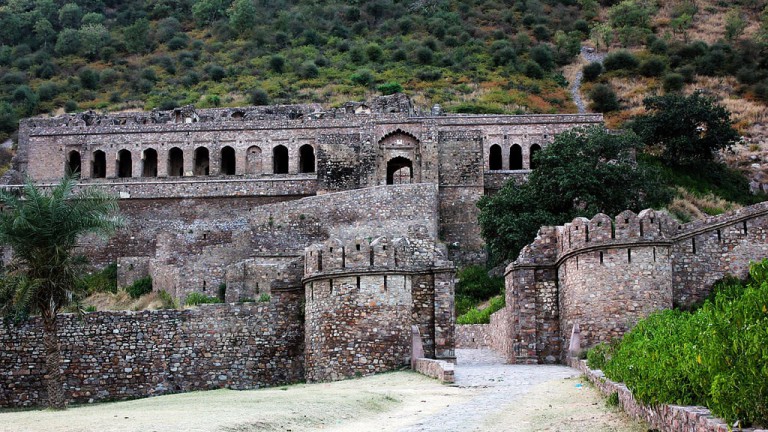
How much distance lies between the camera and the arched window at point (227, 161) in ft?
192

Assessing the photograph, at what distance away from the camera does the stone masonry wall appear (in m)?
26.1

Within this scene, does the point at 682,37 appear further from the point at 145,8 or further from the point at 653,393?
the point at 653,393

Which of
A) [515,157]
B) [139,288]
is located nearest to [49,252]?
[139,288]

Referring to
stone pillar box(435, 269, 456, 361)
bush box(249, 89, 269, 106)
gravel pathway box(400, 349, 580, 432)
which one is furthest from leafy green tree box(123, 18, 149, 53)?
stone pillar box(435, 269, 456, 361)

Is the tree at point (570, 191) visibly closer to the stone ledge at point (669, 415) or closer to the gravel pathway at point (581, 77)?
the stone ledge at point (669, 415)

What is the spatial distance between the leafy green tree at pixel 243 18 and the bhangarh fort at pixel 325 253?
56.1 metres

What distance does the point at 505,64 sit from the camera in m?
96.5

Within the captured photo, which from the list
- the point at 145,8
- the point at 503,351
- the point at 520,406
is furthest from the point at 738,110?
the point at 145,8

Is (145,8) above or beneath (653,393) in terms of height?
above

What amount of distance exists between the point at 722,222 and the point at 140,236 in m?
31.3

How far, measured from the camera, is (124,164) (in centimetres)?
5978

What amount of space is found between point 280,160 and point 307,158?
5.28 feet

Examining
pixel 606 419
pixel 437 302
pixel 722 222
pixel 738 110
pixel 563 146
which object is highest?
pixel 738 110

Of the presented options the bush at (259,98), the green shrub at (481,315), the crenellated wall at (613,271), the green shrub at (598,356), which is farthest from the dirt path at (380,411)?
the bush at (259,98)
